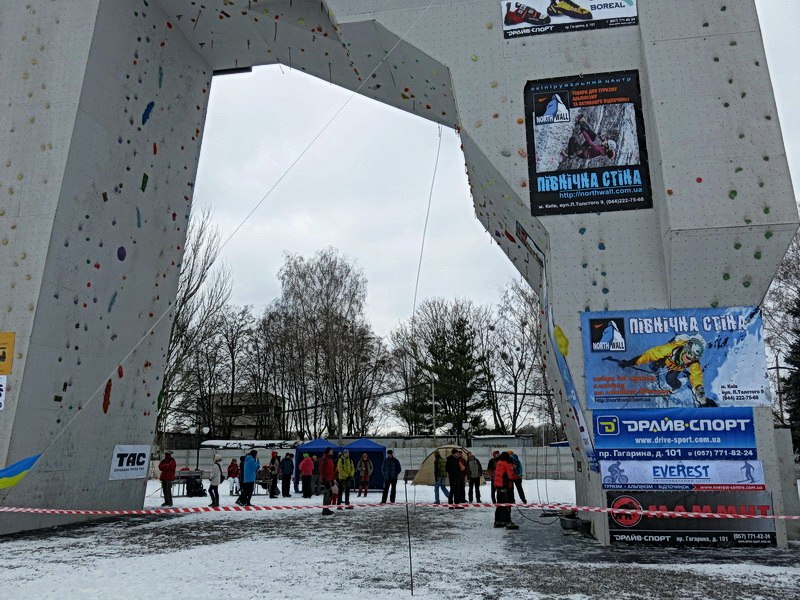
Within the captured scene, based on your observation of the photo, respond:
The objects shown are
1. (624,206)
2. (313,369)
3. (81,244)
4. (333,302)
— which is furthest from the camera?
(313,369)

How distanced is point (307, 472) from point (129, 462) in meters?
6.27

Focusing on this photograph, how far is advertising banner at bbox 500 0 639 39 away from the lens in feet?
30.1

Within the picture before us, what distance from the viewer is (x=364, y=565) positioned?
6887 mm

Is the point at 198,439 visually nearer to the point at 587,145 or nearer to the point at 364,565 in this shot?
the point at 364,565

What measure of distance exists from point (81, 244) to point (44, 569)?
5.30 meters

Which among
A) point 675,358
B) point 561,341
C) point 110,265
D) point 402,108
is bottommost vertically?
point 675,358

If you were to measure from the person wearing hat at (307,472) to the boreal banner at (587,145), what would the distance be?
1104 centimetres

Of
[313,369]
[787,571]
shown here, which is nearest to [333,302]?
[313,369]

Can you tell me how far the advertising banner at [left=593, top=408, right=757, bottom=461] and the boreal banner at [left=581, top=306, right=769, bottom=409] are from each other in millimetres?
130

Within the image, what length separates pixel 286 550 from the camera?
313 inches

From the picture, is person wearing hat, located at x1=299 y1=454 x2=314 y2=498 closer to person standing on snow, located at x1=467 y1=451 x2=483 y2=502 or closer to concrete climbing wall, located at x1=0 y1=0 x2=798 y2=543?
person standing on snow, located at x1=467 y1=451 x2=483 y2=502

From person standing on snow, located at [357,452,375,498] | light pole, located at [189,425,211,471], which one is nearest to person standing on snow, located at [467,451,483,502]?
person standing on snow, located at [357,452,375,498]

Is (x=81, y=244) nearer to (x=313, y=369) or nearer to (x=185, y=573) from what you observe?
(x=185, y=573)

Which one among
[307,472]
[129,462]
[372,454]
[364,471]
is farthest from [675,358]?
[372,454]
